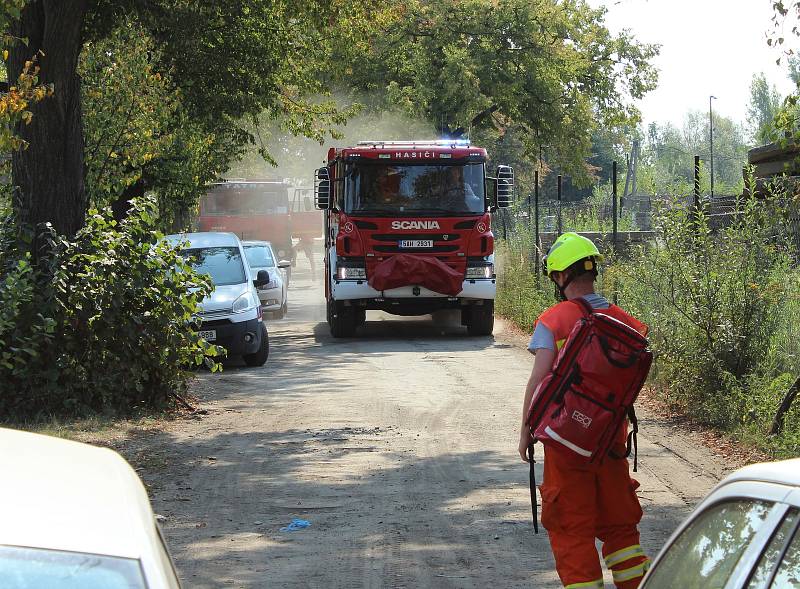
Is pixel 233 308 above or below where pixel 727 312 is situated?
below

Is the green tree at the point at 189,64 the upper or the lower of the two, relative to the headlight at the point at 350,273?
upper

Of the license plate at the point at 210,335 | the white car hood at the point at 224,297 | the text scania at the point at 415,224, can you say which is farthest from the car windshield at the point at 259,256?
the license plate at the point at 210,335

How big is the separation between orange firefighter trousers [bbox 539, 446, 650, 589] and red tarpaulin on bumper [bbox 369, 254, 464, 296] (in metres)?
15.1

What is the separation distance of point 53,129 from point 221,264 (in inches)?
205

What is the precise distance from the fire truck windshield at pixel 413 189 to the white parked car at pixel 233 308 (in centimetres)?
293

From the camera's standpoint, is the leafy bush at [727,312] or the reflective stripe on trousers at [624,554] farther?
the leafy bush at [727,312]

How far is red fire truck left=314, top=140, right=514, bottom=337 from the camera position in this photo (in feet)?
67.0

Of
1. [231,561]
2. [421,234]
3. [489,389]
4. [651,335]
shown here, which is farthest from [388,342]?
[231,561]

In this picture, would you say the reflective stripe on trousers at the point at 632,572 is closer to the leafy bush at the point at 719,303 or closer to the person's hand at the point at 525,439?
the person's hand at the point at 525,439

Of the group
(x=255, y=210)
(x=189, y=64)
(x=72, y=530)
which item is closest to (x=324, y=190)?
(x=189, y=64)

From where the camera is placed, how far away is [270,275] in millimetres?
25469

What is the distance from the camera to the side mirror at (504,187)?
20891 mm

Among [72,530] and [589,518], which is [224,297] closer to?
[589,518]

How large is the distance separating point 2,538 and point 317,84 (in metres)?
23.1
